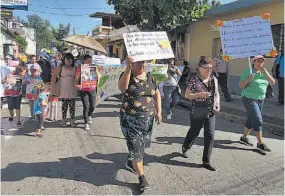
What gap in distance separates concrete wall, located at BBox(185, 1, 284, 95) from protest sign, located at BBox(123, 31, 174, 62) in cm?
839

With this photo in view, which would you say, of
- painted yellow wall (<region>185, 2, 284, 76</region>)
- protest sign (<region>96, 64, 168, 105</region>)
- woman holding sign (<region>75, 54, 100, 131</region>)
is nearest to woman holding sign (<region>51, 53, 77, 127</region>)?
woman holding sign (<region>75, 54, 100, 131</region>)

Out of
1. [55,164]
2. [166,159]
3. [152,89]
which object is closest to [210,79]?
[152,89]

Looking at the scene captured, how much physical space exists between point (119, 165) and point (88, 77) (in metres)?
2.74

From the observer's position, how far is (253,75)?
5.46 metres

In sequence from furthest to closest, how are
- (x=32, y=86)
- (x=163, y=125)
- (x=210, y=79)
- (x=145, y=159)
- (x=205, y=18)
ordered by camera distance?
(x=205, y=18) < (x=163, y=125) < (x=32, y=86) < (x=145, y=159) < (x=210, y=79)

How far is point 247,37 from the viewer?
17.3 ft

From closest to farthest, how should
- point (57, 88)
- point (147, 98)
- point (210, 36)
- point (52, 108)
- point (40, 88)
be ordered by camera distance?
1. point (147, 98)
2. point (40, 88)
3. point (57, 88)
4. point (52, 108)
5. point (210, 36)

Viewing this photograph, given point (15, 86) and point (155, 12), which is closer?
point (15, 86)

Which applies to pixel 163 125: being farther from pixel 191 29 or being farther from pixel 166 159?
pixel 191 29

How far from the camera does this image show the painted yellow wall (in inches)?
448

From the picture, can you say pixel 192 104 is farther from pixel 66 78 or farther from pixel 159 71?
pixel 66 78

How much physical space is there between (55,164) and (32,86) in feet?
9.29

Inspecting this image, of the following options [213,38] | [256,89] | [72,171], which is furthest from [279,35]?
[72,171]

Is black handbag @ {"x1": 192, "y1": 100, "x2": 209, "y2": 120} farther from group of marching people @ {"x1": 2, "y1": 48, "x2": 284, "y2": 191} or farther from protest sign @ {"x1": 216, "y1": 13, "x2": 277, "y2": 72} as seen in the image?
protest sign @ {"x1": 216, "y1": 13, "x2": 277, "y2": 72}
